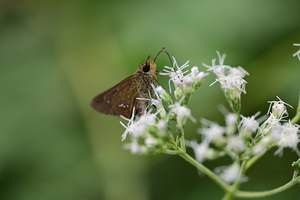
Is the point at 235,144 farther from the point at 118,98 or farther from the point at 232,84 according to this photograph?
the point at 118,98

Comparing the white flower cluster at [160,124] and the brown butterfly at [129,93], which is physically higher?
the brown butterfly at [129,93]

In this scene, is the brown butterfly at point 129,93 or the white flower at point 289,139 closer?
the white flower at point 289,139

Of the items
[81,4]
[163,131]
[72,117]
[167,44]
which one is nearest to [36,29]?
[81,4]

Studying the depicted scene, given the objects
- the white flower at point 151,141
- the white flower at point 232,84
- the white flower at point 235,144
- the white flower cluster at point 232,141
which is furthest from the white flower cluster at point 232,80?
the white flower at point 151,141

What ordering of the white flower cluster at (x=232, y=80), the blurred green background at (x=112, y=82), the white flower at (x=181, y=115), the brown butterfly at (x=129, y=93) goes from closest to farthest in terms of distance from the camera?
the white flower at (x=181, y=115) → the white flower cluster at (x=232, y=80) → the brown butterfly at (x=129, y=93) → the blurred green background at (x=112, y=82)

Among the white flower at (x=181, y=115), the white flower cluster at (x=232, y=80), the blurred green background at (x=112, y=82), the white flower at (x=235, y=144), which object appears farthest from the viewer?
the blurred green background at (x=112, y=82)

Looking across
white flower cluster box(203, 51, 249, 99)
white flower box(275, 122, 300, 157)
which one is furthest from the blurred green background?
white flower box(275, 122, 300, 157)

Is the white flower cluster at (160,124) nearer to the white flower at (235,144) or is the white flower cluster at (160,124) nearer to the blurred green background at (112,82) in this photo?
the white flower at (235,144)
